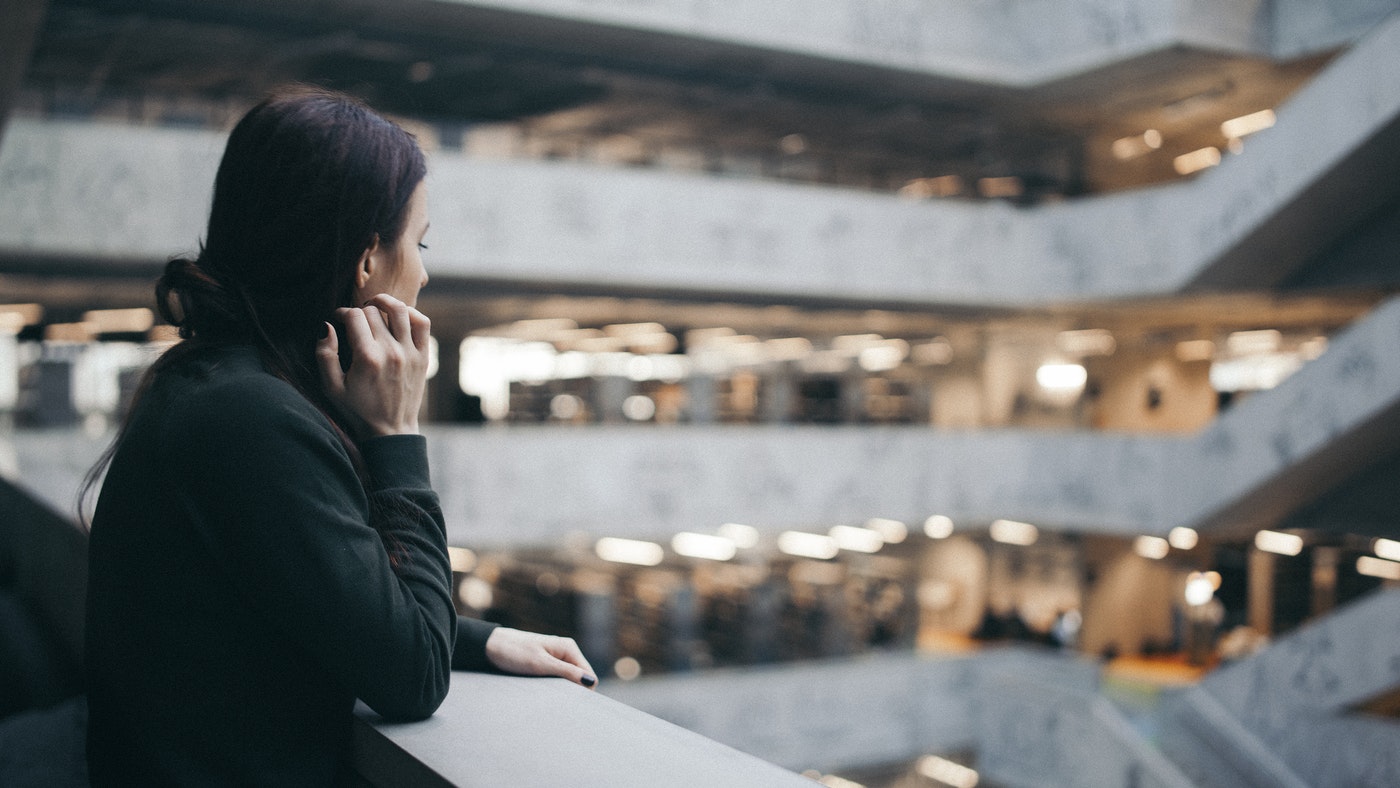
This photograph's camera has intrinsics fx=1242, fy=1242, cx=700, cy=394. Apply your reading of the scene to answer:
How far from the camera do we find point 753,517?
1270 cm

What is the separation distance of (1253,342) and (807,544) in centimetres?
706

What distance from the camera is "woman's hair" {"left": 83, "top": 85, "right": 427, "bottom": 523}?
126 centimetres

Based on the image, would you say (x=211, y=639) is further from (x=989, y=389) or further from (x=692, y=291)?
(x=989, y=389)

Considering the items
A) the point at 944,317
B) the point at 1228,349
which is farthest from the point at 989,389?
the point at 1228,349

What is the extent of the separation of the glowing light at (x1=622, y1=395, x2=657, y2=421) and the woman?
17382mm

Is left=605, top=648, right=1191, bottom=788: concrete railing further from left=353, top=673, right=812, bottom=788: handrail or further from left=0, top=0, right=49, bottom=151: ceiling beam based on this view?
left=353, top=673, right=812, bottom=788: handrail

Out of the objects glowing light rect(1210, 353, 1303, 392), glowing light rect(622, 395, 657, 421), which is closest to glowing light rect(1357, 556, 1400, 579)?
glowing light rect(1210, 353, 1303, 392)

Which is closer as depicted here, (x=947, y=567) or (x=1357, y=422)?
(x=1357, y=422)

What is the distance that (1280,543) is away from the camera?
18359 mm

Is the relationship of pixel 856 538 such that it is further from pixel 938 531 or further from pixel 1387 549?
pixel 1387 549

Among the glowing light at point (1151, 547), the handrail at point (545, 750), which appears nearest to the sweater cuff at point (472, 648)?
the handrail at point (545, 750)

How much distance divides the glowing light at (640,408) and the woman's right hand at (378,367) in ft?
57.0

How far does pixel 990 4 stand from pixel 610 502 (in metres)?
6.90

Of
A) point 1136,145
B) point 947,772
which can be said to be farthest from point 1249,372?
point 947,772
